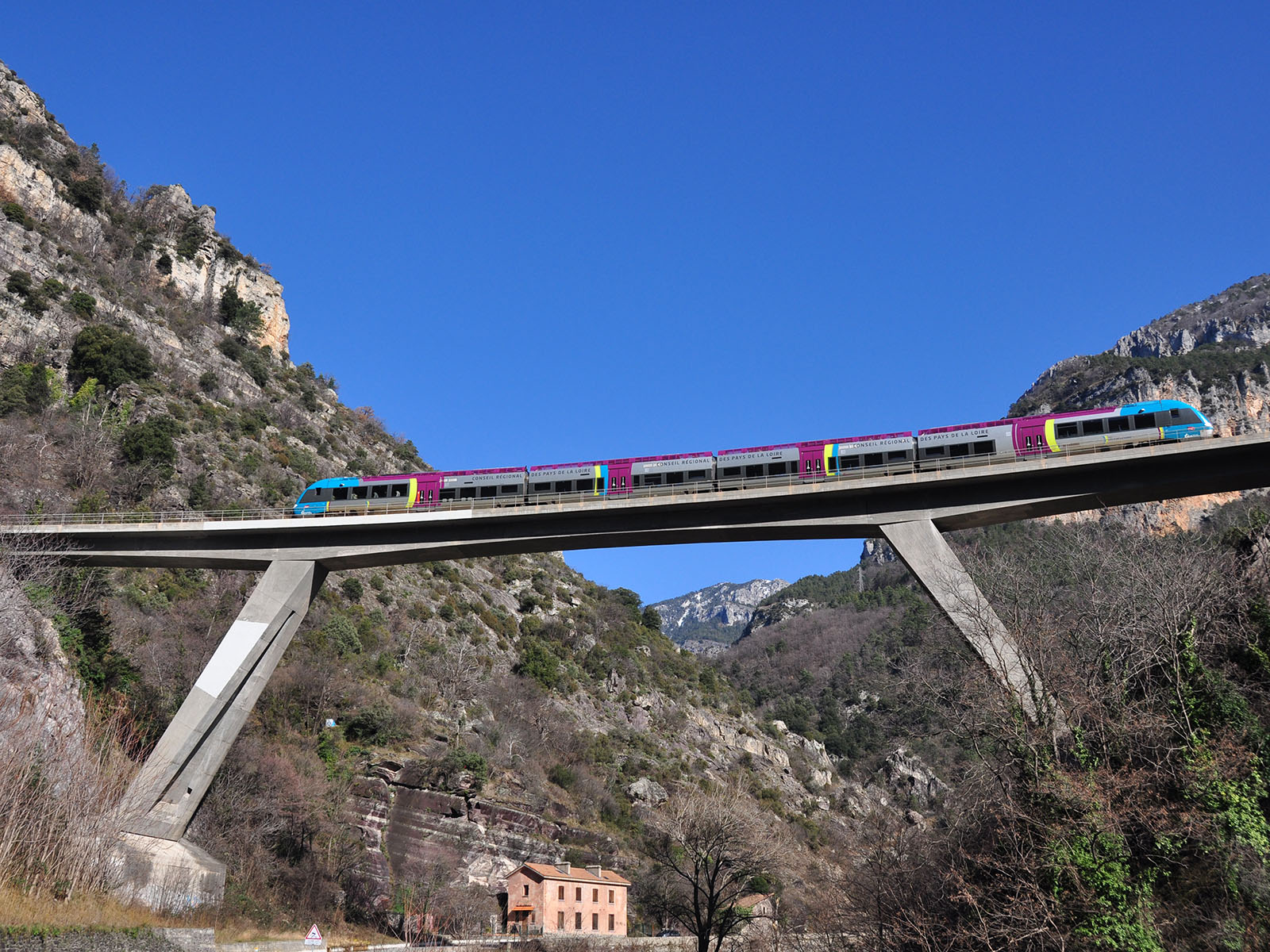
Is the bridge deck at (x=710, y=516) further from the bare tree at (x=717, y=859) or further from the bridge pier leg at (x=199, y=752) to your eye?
the bare tree at (x=717, y=859)

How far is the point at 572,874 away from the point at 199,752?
2102 cm

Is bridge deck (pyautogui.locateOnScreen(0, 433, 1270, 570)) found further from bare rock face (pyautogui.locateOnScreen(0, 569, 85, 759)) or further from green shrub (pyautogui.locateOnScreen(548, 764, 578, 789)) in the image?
green shrub (pyautogui.locateOnScreen(548, 764, 578, 789))

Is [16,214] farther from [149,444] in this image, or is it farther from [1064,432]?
[1064,432]

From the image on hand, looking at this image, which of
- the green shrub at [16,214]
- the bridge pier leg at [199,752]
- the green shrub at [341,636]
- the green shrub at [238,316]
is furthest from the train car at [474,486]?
the green shrub at [238,316]

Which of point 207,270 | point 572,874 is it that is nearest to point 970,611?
point 572,874

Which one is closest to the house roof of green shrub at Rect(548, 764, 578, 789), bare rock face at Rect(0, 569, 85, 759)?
green shrub at Rect(548, 764, 578, 789)

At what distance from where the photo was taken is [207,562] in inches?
1580

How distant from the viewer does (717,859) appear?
134 ft

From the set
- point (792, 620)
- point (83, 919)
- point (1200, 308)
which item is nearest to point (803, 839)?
point (83, 919)

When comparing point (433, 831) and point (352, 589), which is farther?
point (352, 589)

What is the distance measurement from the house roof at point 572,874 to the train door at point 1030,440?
29906 mm

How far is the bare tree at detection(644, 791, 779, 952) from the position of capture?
132ft

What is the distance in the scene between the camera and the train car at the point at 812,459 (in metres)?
34.6

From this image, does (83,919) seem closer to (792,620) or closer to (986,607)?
(986,607)
